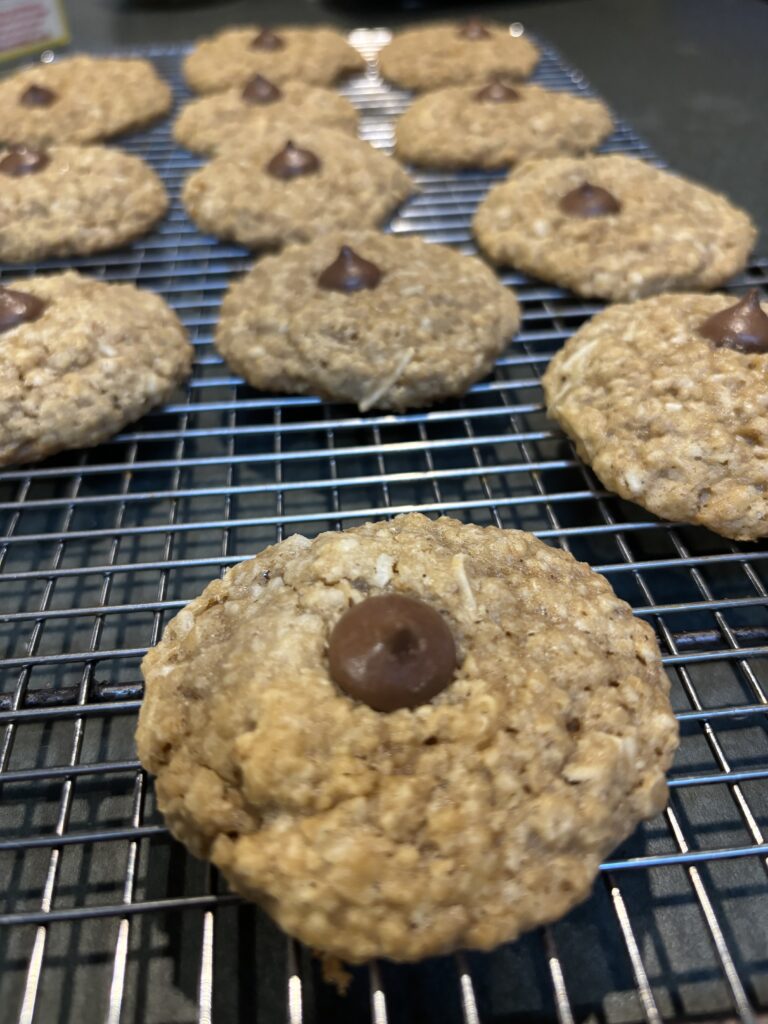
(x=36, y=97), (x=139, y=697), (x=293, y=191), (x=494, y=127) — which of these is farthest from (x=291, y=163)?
(x=139, y=697)

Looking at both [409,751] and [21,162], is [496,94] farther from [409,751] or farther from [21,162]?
[409,751]

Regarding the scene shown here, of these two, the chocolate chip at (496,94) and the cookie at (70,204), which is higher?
the chocolate chip at (496,94)

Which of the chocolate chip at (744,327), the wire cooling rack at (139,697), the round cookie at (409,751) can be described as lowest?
the wire cooling rack at (139,697)

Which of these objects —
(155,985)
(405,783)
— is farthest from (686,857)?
(155,985)

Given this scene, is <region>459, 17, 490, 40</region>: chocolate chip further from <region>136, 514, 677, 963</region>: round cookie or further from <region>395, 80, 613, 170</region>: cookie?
<region>136, 514, 677, 963</region>: round cookie

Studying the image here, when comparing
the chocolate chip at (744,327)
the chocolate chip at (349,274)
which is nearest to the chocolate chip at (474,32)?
the chocolate chip at (349,274)

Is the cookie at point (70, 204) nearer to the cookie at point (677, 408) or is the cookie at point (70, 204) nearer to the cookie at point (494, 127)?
the cookie at point (494, 127)

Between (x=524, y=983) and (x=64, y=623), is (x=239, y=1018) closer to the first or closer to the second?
(x=524, y=983)
